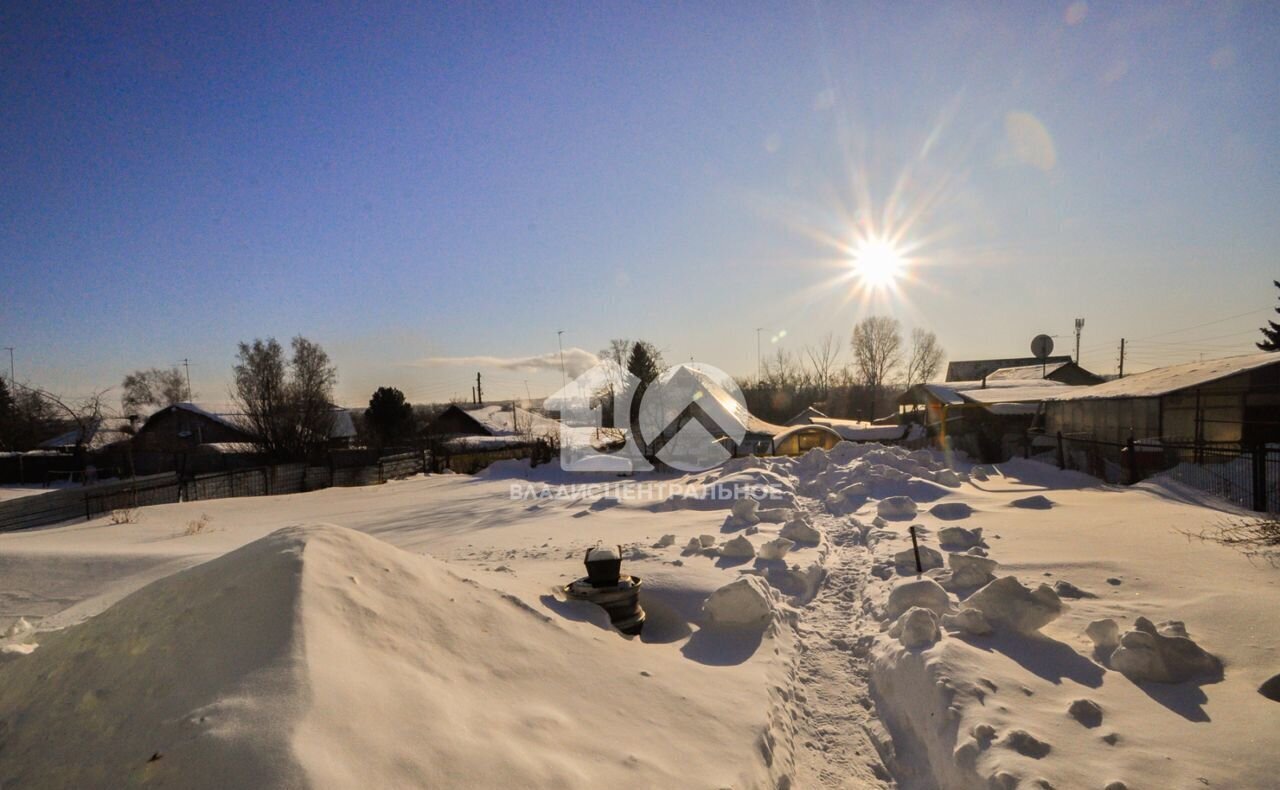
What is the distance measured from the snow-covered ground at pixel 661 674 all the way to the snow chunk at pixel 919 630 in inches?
0.8

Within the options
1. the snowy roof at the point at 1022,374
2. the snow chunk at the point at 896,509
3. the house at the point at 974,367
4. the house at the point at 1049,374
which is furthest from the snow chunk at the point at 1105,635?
the house at the point at 974,367

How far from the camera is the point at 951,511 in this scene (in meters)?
10.9

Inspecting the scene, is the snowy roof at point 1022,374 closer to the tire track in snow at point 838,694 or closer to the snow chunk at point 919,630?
the tire track in snow at point 838,694

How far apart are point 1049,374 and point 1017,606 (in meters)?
38.9

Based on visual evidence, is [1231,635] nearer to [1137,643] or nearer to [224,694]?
[1137,643]

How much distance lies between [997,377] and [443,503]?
3130 centimetres

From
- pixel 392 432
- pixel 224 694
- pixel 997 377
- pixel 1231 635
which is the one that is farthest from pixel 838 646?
pixel 392 432

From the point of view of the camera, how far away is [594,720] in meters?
3.93

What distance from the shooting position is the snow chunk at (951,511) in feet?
35.3

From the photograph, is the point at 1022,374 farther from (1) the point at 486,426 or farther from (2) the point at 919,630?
(1) the point at 486,426

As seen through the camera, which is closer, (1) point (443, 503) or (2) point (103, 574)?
(2) point (103, 574)

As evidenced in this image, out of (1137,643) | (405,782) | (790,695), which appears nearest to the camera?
(405,782)

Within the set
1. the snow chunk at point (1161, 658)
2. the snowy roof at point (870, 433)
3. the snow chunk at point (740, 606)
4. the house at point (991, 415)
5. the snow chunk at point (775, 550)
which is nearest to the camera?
the snow chunk at point (1161, 658)

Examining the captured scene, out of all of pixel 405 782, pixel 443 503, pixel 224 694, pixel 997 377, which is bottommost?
pixel 443 503
